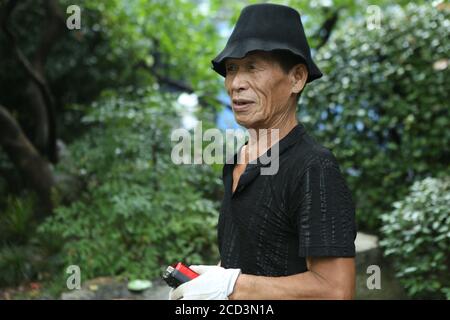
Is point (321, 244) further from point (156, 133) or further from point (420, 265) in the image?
point (156, 133)

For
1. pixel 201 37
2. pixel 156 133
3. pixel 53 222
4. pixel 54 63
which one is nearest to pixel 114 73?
pixel 54 63

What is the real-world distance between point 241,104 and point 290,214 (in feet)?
1.46

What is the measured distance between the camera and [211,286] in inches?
72.7

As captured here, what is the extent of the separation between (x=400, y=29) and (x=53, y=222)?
437 cm

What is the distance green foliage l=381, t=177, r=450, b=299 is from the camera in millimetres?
4551

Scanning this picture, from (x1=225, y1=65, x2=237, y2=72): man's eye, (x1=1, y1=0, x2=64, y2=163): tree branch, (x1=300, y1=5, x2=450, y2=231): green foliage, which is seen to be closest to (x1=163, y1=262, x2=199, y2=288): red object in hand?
(x1=225, y1=65, x2=237, y2=72): man's eye

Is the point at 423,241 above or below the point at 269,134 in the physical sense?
below

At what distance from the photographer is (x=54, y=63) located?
954 centimetres

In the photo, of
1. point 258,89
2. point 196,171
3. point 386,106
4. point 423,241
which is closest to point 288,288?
point 258,89

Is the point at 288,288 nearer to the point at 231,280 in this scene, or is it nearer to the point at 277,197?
the point at 231,280

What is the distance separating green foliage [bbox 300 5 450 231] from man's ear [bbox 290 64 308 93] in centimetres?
408

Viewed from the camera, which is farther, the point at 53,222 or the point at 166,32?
the point at 166,32

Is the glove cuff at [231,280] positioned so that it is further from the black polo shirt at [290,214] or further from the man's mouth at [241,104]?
the man's mouth at [241,104]

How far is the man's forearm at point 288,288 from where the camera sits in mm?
1765
